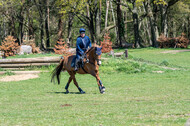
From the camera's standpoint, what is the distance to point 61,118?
8250 mm

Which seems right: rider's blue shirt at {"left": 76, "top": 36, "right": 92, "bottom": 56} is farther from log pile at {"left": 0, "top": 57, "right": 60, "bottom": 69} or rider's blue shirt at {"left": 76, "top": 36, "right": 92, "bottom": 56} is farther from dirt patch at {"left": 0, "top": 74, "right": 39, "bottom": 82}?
log pile at {"left": 0, "top": 57, "right": 60, "bottom": 69}

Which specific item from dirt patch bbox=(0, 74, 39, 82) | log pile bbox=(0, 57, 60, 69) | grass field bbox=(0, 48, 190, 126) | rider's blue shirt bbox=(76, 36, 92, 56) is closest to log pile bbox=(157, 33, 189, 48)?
log pile bbox=(0, 57, 60, 69)

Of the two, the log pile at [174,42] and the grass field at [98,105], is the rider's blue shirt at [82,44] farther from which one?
the log pile at [174,42]

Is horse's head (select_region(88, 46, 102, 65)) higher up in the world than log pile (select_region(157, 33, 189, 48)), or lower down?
higher up

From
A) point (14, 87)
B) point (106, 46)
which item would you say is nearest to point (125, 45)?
point (106, 46)

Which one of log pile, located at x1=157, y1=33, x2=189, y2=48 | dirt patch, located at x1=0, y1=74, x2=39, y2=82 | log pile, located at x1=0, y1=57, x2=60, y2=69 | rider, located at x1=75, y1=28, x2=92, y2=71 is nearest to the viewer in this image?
rider, located at x1=75, y1=28, x2=92, y2=71

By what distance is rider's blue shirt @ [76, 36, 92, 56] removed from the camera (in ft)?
43.9

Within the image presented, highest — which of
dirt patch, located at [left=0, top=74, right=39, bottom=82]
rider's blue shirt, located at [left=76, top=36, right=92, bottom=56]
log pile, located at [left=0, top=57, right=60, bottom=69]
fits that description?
rider's blue shirt, located at [left=76, top=36, right=92, bottom=56]

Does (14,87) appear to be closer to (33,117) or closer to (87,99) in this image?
(87,99)

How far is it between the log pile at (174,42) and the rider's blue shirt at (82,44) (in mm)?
31595

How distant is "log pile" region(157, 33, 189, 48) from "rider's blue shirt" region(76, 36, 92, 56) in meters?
31.6

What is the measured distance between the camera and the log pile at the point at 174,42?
143 ft

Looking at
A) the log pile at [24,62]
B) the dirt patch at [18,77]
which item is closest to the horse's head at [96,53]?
the dirt patch at [18,77]

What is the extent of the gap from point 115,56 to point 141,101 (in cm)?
1534
